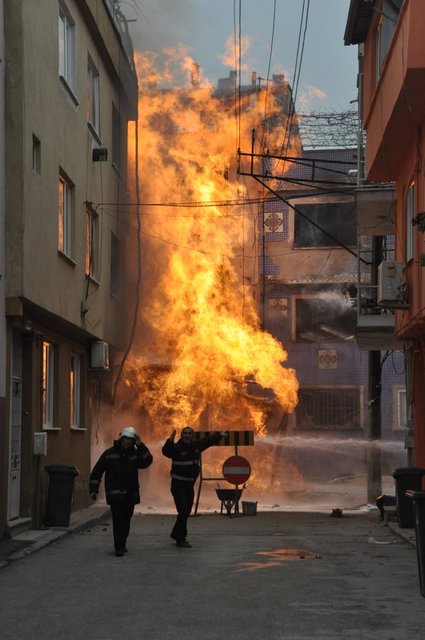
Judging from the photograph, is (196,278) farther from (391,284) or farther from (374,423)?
(391,284)

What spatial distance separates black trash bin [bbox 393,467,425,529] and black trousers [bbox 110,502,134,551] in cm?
525

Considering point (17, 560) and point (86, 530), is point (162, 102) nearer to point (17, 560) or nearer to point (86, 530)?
point (86, 530)

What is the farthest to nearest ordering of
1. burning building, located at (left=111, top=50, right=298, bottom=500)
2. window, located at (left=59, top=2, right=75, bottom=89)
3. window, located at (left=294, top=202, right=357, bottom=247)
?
window, located at (left=294, top=202, right=357, bottom=247) → burning building, located at (left=111, top=50, right=298, bottom=500) → window, located at (left=59, top=2, right=75, bottom=89)

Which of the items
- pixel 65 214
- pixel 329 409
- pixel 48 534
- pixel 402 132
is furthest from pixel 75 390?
pixel 329 409

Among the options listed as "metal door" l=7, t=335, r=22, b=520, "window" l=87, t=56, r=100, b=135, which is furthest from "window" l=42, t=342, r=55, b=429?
"window" l=87, t=56, r=100, b=135

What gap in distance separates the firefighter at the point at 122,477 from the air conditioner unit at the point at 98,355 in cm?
775

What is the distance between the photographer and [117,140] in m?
23.8

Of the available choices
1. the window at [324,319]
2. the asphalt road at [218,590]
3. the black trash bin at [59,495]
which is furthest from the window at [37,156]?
the window at [324,319]

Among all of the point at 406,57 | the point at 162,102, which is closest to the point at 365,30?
the point at 406,57

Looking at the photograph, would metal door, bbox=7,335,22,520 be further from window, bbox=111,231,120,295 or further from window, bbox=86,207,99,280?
window, bbox=111,231,120,295

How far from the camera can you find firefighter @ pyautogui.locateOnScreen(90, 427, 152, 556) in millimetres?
12789

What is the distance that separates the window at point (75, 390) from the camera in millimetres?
20281

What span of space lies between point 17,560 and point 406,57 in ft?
25.8

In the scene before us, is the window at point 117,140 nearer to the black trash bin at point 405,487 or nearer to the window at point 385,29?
the window at point 385,29
